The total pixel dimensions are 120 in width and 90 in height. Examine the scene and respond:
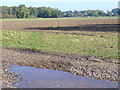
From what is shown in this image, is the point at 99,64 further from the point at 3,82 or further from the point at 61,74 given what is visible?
the point at 3,82

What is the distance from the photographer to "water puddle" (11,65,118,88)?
11.2 m

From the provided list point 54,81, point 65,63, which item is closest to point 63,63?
point 65,63

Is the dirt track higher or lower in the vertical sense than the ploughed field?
lower

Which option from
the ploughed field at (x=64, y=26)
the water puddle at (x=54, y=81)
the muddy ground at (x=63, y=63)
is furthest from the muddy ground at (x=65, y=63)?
the ploughed field at (x=64, y=26)

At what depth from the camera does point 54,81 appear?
1197 centimetres

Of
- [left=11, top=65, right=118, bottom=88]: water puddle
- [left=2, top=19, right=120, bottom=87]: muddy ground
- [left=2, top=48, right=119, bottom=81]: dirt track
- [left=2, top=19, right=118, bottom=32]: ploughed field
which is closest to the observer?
[left=11, top=65, right=118, bottom=88]: water puddle

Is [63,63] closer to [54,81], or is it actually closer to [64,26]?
[54,81]

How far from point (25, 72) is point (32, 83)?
2339 millimetres

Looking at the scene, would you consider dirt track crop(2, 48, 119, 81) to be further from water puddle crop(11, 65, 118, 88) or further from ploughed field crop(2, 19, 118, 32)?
ploughed field crop(2, 19, 118, 32)

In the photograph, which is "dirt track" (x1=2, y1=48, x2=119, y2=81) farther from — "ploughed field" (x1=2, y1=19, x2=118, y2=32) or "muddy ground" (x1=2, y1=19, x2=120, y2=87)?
"ploughed field" (x1=2, y1=19, x2=118, y2=32)

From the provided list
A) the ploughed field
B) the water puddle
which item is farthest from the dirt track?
the ploughed field

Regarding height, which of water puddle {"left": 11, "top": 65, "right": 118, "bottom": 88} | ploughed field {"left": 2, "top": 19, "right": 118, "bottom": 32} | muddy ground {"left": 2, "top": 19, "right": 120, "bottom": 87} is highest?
ploughed field {"left": 2, "top": 19, "right": 118, "bottom": 32}

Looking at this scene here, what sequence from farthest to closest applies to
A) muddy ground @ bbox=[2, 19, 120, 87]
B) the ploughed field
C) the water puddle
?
the ploughed field, muddy ground @ bbox=[2, 19, 120, 87], the water puddle

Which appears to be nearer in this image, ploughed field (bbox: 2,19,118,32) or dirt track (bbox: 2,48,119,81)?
dirt track (bbox: 2,48,119,81)
